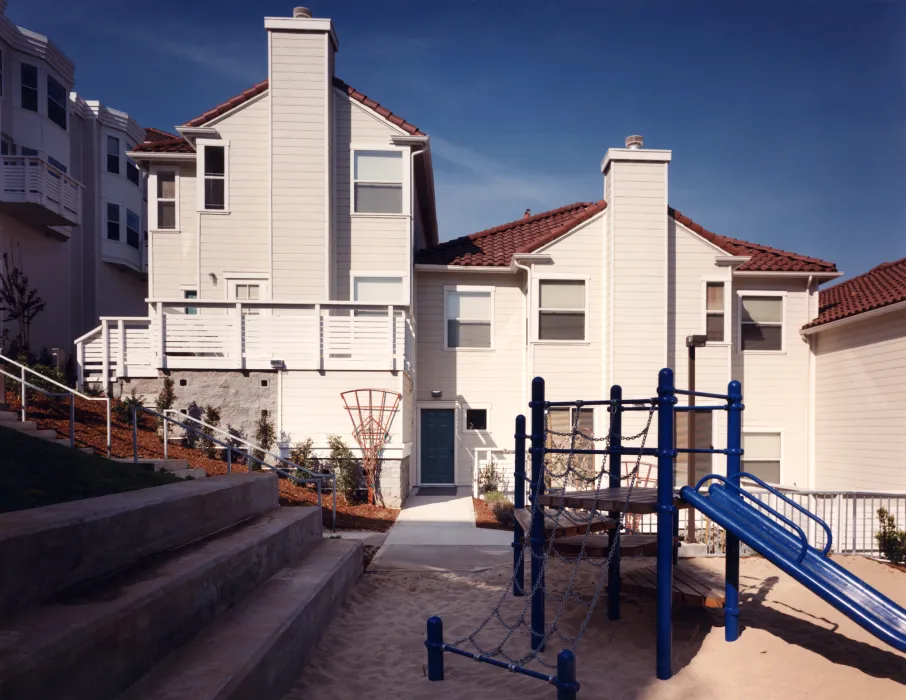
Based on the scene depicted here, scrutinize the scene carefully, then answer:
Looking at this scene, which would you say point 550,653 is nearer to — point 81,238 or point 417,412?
point 417,412

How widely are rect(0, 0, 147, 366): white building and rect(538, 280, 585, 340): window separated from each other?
15437 mm

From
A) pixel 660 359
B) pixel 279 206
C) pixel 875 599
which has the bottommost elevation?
pixel 875 599

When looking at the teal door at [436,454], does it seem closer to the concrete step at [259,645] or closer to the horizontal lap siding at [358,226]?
the horizontal lap siding at [358,226]

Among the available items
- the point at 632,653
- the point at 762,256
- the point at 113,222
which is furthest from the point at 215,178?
the point at 762,256

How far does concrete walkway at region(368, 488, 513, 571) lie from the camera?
28.6ft

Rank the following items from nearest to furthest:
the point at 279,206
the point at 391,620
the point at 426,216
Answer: the point at 391,620 → the point at 279,206 → the point at 426,216

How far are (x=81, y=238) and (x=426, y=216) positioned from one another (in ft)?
43.3

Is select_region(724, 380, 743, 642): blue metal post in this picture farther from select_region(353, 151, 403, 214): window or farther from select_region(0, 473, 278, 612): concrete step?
select_region(353, 151, 403, 214): window

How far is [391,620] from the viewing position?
21.6ft

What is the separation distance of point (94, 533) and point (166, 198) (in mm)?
14257

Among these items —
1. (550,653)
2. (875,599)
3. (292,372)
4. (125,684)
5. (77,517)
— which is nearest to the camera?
(125,684)

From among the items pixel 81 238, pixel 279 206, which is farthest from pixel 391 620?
pixel 81 238

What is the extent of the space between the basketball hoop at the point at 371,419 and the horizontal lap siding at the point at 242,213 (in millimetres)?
4885

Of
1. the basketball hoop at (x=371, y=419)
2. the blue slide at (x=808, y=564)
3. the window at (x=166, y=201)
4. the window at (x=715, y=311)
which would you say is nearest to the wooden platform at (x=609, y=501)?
the blue slide at (x=808, y=564)
